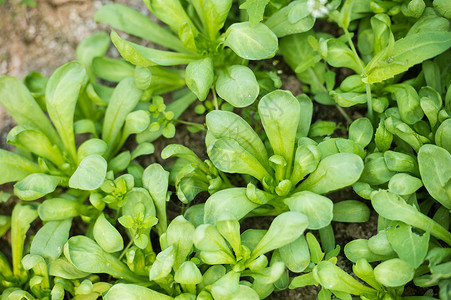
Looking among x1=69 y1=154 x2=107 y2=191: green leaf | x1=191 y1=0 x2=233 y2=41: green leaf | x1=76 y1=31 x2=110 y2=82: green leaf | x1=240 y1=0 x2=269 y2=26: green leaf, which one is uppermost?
x1=240 y1=0 x2=269 y2=26: green leaf

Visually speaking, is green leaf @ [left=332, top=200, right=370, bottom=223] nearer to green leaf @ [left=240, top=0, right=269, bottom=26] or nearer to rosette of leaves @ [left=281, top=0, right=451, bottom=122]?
rosette of leaves @ [left=281, top=0, right=451, bottom=122]

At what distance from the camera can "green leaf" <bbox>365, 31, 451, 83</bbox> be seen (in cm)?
140

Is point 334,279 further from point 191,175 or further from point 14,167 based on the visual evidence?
point 14,167

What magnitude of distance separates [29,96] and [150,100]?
447 millimetres

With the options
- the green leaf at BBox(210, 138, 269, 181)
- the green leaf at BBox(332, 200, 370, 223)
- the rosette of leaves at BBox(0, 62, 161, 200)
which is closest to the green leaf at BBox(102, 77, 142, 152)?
the rosette of leaves at BBox(0, 62, 161, 200)

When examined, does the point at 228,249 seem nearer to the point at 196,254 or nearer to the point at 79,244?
the point at 196,254

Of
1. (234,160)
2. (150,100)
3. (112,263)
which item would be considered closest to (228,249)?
(234,160)

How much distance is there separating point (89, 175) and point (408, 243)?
96 cm

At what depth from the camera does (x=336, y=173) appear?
4.27 feet

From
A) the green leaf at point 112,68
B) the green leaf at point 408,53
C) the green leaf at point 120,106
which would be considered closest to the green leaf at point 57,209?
the green leaf at point 120,106

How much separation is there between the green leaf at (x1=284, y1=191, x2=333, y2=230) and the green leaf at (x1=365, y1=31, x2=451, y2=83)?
432 mm

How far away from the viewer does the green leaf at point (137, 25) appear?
1755 millimetres

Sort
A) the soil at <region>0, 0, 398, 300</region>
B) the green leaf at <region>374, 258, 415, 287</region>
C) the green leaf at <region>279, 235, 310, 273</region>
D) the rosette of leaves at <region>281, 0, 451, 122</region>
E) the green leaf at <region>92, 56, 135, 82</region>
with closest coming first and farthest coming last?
the green leaf at <region>374, 258, 415, 287</region>, the green leaf at <region>279, 235, 310, 273</region>, the rosette of leaves at <region>281, 0, 451, 122</region>, the green leaf at <region>92, 56, 135, 82</region>, the soil at <region>0, 0, 398, 300</region>

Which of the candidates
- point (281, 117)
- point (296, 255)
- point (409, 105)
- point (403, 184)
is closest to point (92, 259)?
point (296, 255)
